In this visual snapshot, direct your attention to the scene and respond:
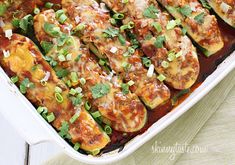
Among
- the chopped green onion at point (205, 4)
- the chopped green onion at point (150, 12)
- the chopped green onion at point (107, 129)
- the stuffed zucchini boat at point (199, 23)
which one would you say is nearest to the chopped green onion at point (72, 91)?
the chopped green onion at point (107, 129)

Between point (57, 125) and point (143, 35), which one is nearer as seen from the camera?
point (57, 125)

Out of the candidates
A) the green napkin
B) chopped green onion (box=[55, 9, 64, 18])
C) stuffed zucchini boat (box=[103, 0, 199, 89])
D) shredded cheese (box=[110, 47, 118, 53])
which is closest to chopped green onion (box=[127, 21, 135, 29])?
stuffed zucchini boat (box=[103, 0, 199, 89])

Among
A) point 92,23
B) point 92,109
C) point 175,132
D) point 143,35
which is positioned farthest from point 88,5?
point 175,132

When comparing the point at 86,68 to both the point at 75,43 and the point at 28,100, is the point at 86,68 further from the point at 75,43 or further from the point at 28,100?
the point at 28,100

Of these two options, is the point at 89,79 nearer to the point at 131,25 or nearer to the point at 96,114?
the point at 96,114

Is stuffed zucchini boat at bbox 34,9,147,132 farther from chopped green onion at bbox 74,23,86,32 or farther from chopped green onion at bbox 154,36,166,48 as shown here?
chopped green onion at bbox 154,36,166,48

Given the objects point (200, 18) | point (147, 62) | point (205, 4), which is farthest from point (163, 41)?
point (205, 4)

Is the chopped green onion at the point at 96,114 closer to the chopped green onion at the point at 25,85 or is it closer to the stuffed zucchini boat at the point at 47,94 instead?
the stuffed zucchini boat at the point at 47,94
